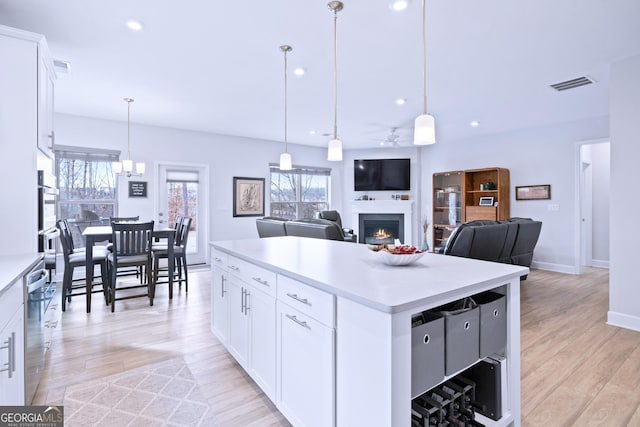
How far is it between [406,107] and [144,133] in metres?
4.43

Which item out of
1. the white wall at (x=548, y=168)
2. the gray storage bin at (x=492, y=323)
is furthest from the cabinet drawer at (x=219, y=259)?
the white wall at (x=548, y=168)

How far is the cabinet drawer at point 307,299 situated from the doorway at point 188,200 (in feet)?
16.0

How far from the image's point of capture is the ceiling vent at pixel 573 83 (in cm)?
363

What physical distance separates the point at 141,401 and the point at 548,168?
22.0 feet

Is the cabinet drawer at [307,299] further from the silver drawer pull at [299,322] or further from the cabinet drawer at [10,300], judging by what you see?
the cabinet drawer at [10,300]

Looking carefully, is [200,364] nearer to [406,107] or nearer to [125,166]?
[125,166]

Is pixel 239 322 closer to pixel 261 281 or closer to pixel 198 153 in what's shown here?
pixel 261 281

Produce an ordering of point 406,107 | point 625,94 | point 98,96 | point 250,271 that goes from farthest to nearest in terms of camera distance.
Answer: point 406,107 < point 98,96 < point 625,94 < point 250,271

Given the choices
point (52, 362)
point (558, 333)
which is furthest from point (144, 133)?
point (558, 333)

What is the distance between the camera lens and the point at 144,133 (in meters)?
5.63

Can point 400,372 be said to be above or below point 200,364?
above

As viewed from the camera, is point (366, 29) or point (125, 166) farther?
point (125, 166)

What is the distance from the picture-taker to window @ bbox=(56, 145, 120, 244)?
505 centimetres

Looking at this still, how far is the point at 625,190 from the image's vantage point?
9.99ft
